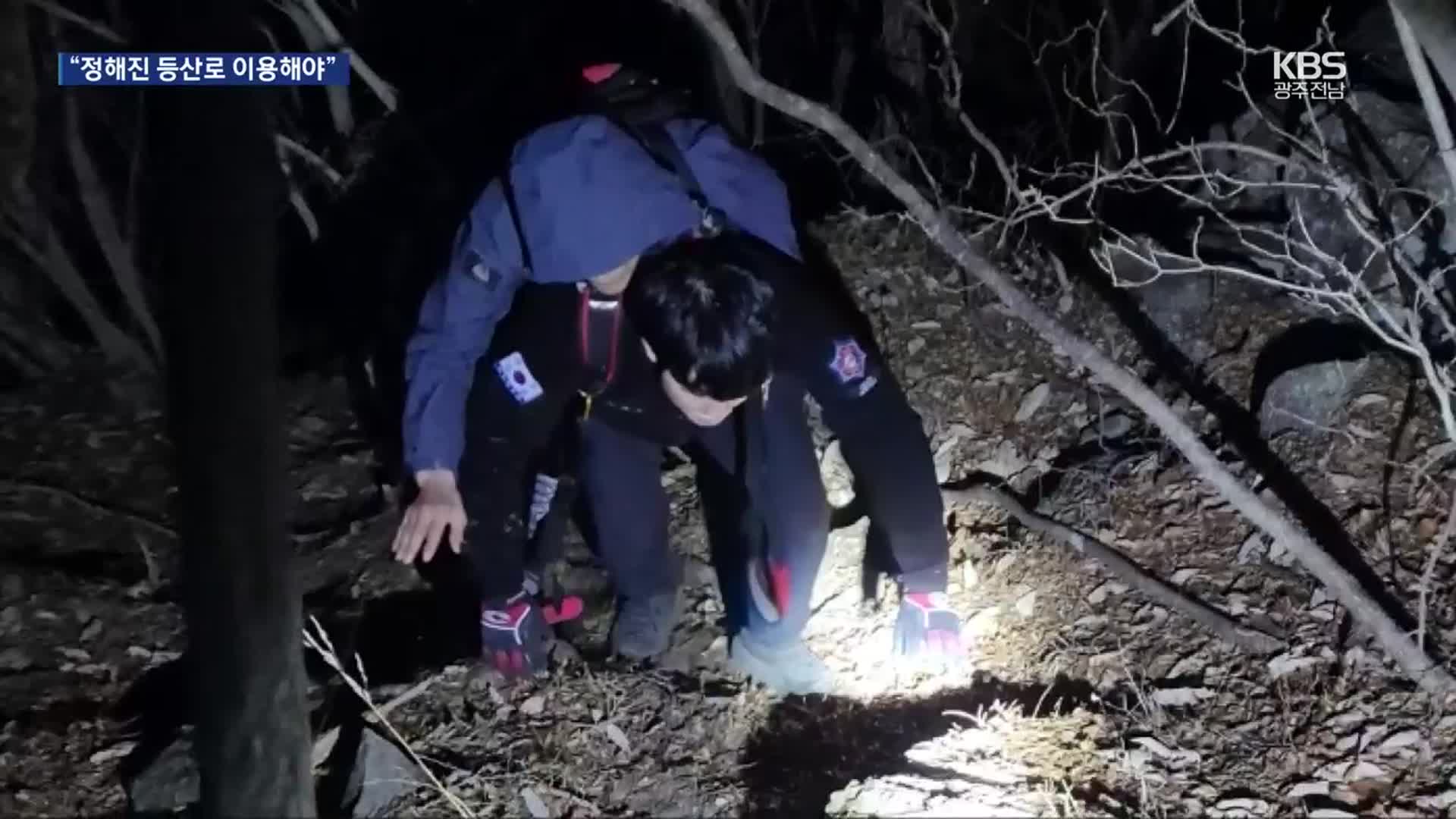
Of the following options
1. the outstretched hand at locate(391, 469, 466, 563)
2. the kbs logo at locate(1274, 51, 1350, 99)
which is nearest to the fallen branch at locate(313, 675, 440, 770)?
the outstretched hand at locate(391, 469, 466, 563)

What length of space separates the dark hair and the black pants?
0.36 m

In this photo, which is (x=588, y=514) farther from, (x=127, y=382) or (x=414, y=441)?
(x=127, y=382)

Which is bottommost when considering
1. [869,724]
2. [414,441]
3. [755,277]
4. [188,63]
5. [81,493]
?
[869,724]

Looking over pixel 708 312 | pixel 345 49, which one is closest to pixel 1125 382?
pixel 708 312

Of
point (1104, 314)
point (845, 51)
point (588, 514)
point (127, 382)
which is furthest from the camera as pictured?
point (845, 51)

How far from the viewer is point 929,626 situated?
3301 millimetres

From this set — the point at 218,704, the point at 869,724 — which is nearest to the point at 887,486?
the point at 869,724

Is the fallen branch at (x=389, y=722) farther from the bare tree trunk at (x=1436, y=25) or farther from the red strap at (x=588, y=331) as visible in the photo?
the bare tree trunk at (x=1436, y=25)

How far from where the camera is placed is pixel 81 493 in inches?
192

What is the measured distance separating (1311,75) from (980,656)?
99.6 inches

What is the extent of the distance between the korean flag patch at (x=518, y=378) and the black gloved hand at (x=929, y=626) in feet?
3.54

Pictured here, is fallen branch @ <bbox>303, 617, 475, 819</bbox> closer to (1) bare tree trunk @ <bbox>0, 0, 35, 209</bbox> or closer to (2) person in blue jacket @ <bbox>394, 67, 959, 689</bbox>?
(2) person in blue jacket @ <bbox>394, 67, 959, 689</bbox>

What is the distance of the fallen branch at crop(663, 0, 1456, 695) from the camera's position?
286 centimetres

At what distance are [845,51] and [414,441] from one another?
3659 millimetres
